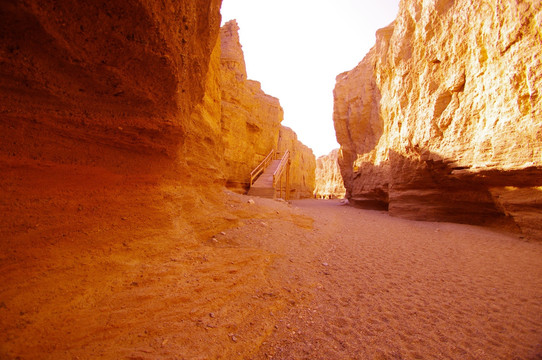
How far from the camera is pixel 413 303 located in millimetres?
3033

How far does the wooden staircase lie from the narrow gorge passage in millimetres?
6964

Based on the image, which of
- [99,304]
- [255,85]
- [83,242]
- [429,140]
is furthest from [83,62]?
[255,85]

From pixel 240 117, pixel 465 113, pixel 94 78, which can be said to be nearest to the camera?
pixel 94 78

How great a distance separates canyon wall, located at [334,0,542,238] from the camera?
534 centimetres

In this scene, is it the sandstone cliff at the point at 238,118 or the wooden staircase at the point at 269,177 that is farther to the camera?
the sandstone cliff at the point at 238,118

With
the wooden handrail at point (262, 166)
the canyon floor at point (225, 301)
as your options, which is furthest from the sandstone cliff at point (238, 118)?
the canyon floor at point (225, 301)

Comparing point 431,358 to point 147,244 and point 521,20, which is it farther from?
point 521,20

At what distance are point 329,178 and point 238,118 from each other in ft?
120

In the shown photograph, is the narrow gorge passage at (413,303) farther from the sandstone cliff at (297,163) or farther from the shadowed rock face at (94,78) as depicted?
the sandstone cliff at (297,163)

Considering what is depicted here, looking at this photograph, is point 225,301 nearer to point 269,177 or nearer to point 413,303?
point 413,303

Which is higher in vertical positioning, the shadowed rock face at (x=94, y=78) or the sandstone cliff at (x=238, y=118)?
the sandstone cliff at (x=238, y=118)

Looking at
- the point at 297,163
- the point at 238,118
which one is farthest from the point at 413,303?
the point at 297,163

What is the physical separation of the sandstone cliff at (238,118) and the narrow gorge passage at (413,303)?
9246 mm

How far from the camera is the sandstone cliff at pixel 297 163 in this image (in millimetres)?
25234
